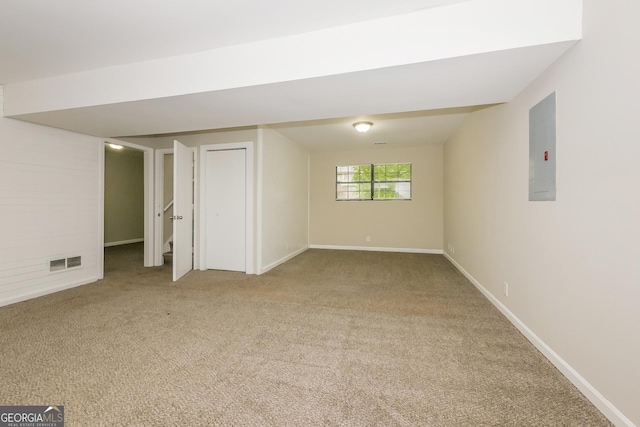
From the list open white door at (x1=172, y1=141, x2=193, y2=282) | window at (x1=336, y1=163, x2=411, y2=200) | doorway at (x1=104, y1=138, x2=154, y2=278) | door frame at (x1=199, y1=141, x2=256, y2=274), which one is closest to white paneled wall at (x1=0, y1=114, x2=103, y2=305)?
open white door at (x1=172, y1=141, x2=193, y2=282)

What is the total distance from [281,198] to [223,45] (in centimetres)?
325

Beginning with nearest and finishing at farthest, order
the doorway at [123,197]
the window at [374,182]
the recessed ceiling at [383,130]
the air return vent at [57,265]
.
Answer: the air return vent at [57,265], the recessed ceiling at [383,130], the window at [374,182], the doorway at [123,197]

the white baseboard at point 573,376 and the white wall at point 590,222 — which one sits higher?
the white wall at point 590,222

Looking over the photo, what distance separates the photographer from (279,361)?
6.40 feet

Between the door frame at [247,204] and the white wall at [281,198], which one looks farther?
the white wall at [281,198]

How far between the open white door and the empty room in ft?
0.15

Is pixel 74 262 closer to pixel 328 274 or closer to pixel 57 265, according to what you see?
pixel 57 265

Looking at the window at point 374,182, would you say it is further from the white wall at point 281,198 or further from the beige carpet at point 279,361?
the beige carpet at point 279,361

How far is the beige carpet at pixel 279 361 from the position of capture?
146cm

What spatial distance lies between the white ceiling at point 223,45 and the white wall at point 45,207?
41 centimetres

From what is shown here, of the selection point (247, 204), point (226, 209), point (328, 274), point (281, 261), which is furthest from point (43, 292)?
point (328, 274)

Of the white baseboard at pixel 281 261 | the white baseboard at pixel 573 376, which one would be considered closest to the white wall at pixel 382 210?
the white baseboard at pixel 281 261

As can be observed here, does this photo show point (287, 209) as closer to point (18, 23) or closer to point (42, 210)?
point (42, 210)

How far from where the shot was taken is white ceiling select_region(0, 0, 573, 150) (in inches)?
72.0
